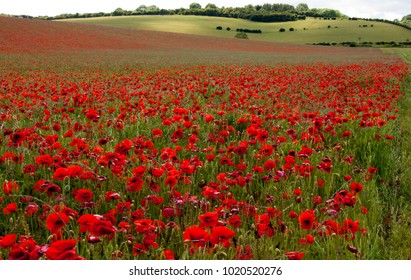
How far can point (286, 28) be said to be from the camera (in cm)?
9831

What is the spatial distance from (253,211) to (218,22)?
101m

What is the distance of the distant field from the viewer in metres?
82.2

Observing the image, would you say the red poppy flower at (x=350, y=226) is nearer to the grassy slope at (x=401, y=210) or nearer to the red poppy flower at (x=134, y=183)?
the grassy slope at (x=401, y=210)

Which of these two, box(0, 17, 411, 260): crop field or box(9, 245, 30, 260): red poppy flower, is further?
box(0, 17, 411, 260): crop field

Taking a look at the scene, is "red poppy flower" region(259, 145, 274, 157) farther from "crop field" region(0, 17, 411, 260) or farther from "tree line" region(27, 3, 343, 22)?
"tree line" region(27, 3, 343, 22)

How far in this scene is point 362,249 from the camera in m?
2.34

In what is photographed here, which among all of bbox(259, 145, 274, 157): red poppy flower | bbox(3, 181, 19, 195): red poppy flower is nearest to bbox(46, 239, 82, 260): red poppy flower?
bbox(3, 181, 19, 195): red poppy flower

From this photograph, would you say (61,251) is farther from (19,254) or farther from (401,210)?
(401,210)

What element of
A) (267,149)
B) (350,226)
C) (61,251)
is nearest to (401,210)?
(267,149)

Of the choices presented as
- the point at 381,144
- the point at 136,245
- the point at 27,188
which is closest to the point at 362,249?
the point at 136,245

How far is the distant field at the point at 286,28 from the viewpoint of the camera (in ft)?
270

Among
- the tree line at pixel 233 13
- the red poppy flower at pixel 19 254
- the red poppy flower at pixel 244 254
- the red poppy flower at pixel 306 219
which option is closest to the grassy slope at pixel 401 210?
the red poppy flower at pixel 306 219

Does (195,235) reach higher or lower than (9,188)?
higher

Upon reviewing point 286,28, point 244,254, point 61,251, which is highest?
point 286,28
